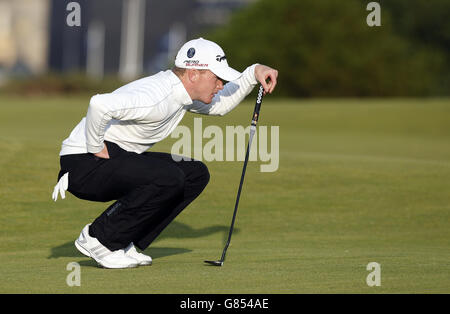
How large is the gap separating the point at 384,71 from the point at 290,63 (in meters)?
5.90

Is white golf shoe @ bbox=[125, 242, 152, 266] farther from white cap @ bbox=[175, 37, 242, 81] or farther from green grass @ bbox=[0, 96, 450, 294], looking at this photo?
white cap @ bbox=[175, 37, 242, 81]

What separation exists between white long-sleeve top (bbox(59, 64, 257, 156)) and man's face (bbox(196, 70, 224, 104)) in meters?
0.12

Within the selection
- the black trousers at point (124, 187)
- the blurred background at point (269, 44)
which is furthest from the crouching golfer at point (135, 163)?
the blurred background at point (269, 44)

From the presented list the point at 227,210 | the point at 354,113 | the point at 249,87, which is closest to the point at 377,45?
the point at 354,113

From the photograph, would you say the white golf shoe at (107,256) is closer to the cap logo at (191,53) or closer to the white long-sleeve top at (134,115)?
the white long-sleeve top at (134,115)

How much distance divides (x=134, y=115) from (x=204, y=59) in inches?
31.8

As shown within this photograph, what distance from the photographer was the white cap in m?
7.64

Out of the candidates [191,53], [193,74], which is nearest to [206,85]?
[193,74]

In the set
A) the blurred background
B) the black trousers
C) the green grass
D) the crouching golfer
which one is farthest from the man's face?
the blurred background

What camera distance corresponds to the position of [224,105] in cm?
851

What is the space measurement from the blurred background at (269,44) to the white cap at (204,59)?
4197cm

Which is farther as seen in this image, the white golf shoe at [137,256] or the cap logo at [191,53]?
the white golf shoe at [137,256]

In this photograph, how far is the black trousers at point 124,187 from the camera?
25.0ft
